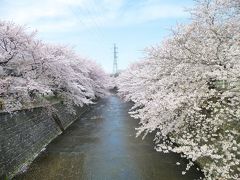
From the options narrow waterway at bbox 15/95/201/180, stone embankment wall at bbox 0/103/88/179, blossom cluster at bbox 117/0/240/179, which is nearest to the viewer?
blossom cluster at bbox 117/0/240/179

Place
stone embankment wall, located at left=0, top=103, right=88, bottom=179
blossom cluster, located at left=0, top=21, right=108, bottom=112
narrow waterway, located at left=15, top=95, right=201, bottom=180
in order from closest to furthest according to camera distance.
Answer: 1. narrow waterway, located at left=15, top=95, right=201, bottom=180
2. stone embankment wall, located at left=0, top=103, right=88, bottom=179
3. blossom cluster, located at left=0, top=21, right=108, bottom=112

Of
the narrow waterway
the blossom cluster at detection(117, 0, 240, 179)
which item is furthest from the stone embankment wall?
the blossom cluster at detection(117, 0, 240, 179)

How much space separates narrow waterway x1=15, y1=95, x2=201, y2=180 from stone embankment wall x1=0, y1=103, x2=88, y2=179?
1.50ft

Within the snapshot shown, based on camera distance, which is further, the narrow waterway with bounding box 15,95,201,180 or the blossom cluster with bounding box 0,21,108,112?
the blossom cluster with bounding box 0,21,108,112

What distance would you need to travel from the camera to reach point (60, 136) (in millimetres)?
18922

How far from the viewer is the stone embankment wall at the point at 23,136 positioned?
11.4 metres

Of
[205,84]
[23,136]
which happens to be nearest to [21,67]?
[23,136]

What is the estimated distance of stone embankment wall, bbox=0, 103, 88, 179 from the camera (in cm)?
1136

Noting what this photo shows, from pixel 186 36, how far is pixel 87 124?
14.4 meters

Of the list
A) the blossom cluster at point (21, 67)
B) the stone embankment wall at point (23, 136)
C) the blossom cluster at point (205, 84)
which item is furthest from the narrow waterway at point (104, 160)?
the blossom cluster at point (21, 67)

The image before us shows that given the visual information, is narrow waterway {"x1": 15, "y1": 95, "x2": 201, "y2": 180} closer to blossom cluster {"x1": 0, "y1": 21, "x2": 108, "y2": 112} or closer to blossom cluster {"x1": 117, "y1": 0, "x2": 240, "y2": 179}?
blossom cluster {"x1": 117, "y1": 0, "x2": 240, "y2": 179}

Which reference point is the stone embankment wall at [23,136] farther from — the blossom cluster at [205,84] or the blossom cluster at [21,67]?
the blossom cluster at [205,84]

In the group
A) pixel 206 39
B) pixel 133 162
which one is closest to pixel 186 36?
pixel 206 39

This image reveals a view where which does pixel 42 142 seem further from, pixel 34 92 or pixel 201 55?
pixel 201 55
